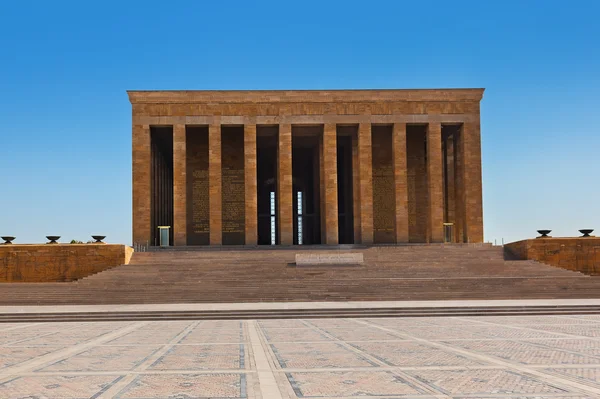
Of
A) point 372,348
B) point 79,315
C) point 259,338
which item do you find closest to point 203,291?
point 79,315

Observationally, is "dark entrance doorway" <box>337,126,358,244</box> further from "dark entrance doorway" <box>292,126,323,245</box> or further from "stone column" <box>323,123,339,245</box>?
"stone column" <box>323,123,339,245</box>

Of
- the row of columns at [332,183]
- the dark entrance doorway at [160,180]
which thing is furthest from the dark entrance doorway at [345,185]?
the dark entrance doorway at [160,180]

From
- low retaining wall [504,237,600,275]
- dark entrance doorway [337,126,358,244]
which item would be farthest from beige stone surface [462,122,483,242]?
low retaining wall [504,237,600,275]

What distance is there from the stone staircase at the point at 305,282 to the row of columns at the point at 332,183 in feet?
23.6

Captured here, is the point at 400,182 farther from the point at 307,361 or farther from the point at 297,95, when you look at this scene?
the point at 307,361

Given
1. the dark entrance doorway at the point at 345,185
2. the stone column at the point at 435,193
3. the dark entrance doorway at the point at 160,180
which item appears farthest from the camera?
the dark entrance doorway at the point at 345,185

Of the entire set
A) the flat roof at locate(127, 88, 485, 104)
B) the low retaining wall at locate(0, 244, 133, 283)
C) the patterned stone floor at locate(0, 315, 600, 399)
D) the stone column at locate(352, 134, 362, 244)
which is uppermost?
the flat roof at locate(127, 88, 485, 104)

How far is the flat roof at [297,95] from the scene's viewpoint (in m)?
38.0

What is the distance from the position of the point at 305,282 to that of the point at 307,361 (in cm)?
1518

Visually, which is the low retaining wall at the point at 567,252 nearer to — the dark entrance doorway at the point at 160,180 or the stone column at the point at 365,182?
the stone column at the point at 365,182

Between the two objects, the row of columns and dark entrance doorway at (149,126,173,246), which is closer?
the row of columns

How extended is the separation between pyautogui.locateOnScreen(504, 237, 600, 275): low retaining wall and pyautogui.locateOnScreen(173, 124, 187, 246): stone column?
57.9 feet

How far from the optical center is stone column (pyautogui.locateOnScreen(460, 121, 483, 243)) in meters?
38.7

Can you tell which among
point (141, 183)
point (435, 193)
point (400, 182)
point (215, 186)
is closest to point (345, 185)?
point (400, 182)
